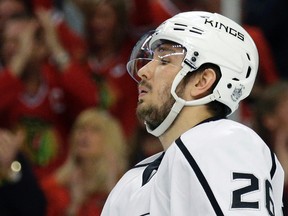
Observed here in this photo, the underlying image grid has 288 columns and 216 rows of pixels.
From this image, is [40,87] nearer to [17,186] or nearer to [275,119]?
[17,186]

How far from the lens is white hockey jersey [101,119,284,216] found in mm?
3129

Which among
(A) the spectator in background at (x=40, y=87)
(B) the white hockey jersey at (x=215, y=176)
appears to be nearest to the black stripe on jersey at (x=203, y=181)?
(B) the white hockey jersey at (x=215, y=176)

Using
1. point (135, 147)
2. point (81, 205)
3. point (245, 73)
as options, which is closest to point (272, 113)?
point (135, 147)

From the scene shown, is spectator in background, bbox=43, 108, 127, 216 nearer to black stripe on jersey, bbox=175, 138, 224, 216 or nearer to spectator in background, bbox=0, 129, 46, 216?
spectator in background, bbox=0, 129, 46, 216

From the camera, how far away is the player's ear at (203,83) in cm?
351

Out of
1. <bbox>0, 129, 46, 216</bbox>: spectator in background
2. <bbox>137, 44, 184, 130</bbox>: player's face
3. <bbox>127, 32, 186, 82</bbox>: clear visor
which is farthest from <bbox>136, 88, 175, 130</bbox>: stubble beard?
<bbox>0, 129, 46, 216</bbox>: spectator in background

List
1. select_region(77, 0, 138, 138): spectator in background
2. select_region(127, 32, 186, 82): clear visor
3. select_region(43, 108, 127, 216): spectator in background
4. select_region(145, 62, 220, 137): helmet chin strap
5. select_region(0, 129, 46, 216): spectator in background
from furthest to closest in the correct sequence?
select_region(77, 0, 138, 138): spectator in background
select_region(43, 108, 127, 216): spectator in background
select_region(0, 129, 46, 216): spectator in background
select_region(127, 32, 186, 82): clear visor
select_region(145, 62, 220, 137): helmet chin strap

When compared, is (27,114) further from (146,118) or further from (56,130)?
(146,118)

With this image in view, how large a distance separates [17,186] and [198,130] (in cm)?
251

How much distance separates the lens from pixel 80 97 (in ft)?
21.6

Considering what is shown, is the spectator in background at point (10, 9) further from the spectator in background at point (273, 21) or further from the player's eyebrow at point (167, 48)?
the player's eyebrow at point (167, 48)

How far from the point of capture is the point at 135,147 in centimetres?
625

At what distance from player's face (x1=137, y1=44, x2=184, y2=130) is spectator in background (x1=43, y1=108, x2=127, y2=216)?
228cm

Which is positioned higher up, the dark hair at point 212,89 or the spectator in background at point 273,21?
the dark hair at point 212,89
